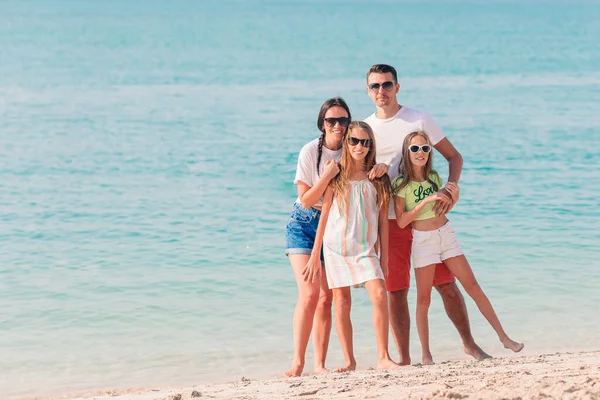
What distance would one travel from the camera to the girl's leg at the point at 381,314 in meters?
5.35

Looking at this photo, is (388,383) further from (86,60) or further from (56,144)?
(86,60)

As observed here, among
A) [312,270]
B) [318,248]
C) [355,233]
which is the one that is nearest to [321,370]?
[312,270]

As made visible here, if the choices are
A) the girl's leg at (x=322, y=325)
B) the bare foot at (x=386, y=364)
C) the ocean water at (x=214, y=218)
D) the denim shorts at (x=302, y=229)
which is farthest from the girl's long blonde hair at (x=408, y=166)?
the ocean water at (x=214, y=218)

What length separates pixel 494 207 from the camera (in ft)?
38.4

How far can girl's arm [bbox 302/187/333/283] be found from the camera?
5371mm

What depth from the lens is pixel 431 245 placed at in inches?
225

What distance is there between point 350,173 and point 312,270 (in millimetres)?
598

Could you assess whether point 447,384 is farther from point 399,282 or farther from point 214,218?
point 214,218

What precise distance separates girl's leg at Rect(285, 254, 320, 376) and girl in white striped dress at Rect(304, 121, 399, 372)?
0.07 metres

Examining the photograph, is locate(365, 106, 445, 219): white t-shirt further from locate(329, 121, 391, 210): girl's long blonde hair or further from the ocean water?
the ocean water

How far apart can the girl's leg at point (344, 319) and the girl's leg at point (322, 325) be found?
9 cm

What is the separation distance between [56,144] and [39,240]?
7.50 m

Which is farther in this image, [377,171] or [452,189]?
[452,189]

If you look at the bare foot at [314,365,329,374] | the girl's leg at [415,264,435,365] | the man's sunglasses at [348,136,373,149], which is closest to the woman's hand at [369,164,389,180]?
the man's sunglasses at [348,136,373,149]
